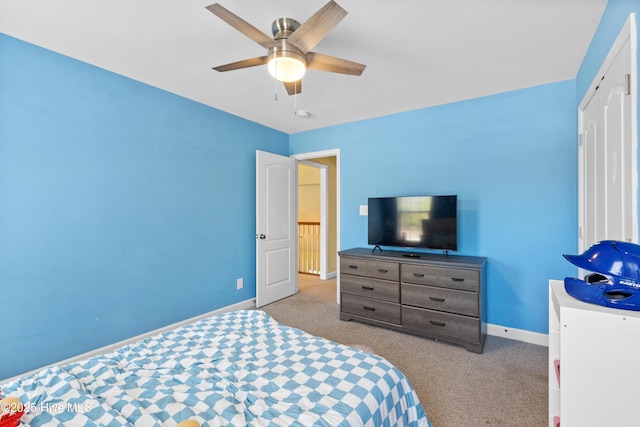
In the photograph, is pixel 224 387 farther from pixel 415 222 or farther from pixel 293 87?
pixel 415 222

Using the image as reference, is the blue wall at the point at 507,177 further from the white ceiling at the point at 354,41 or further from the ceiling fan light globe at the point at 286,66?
the ceiling fan light globe at the point at 286,66

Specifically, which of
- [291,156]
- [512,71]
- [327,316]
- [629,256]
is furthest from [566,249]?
[291,156]

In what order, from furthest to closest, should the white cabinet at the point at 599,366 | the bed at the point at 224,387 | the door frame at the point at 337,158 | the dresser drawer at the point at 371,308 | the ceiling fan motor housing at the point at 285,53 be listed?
the door frame at the point at 337,158 < the dresser drawer at the point at 371,308 < the ceiling fan motor housing at the point at 285,53 < the bed at the point at 224,387 < the white cabinet at the point at 599,366

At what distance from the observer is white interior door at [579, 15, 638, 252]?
1.34 m

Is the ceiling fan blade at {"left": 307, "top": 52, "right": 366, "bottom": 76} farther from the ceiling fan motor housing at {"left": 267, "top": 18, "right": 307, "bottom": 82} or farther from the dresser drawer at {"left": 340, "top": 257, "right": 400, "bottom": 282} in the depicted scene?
the dresser drawer at {"left": 340, "top": 257, "right": 400, "bottom": 282}

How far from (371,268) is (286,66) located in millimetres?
2238

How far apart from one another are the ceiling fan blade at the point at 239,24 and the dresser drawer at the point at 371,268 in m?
2.32

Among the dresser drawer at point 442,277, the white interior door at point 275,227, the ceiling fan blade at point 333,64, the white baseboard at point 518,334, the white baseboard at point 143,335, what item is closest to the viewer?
the ceiling fan blade at point 333,64

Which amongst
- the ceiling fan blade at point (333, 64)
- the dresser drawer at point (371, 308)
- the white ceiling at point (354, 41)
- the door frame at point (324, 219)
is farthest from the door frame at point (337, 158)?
the ceiling fan blade at point (333, 64)

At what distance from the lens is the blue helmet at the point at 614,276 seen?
942 millimetres

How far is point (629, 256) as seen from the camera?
37.9 inches

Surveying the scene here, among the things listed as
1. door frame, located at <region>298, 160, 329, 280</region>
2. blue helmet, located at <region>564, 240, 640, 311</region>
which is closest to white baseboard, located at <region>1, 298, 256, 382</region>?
door frame, located at <region>298, 160, 329, 280</region>

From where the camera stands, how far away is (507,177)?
2.95m

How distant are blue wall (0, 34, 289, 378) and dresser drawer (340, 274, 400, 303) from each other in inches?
57.9
